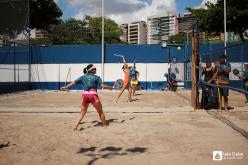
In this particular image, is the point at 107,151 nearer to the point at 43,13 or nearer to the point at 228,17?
the point at 228,17

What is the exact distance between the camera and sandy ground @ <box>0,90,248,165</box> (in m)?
5.14

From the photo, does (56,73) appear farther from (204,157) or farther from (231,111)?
(204,157)

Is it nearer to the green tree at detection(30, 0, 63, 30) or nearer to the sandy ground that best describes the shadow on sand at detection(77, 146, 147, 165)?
the sandy ground

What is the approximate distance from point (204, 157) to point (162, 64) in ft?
72.4

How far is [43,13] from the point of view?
40.7 metres

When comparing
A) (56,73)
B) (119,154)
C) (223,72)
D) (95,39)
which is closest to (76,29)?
(95,39)

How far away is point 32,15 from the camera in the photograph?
1549 inches

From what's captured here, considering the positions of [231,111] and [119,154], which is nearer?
[119,154]

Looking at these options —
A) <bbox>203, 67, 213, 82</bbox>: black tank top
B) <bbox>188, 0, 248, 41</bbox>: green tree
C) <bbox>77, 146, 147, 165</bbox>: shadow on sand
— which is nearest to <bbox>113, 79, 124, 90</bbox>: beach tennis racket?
<bbox>188, 0, 248, 41</bbox>: green tree

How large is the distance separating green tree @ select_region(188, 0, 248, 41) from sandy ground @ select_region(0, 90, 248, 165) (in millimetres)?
24527

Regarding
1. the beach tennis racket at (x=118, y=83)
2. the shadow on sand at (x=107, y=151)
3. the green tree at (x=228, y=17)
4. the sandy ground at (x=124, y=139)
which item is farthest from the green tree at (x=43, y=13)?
the shadow on sand at (x=107, y=151)

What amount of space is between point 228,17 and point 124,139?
2905 cm

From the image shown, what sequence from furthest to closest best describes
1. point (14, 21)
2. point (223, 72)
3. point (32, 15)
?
point (32, 15) < point (14, 21) < point (223, 72)

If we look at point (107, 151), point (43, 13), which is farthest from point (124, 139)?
point (43, 13)
